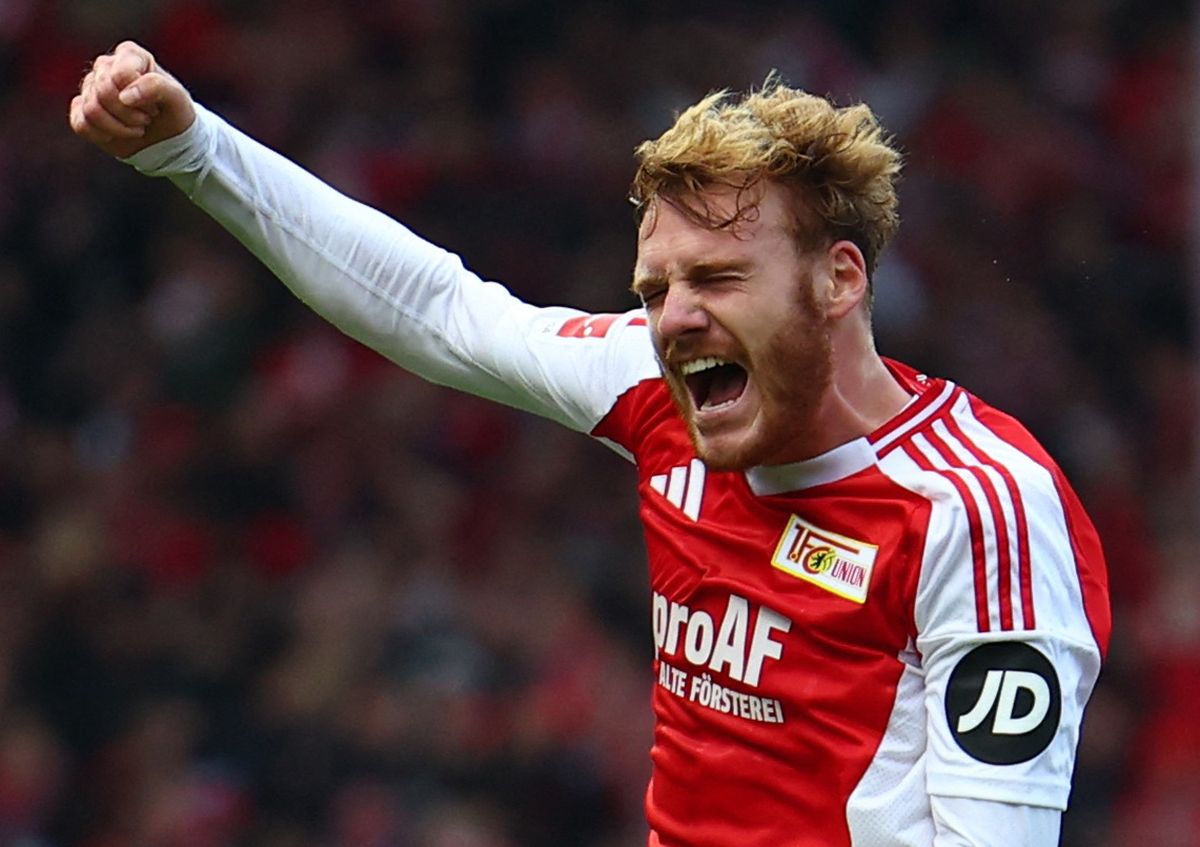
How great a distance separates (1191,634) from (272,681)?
11.0ft

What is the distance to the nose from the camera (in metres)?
3.11

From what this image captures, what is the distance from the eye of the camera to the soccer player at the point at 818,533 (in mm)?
2982

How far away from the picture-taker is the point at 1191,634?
7.91 m

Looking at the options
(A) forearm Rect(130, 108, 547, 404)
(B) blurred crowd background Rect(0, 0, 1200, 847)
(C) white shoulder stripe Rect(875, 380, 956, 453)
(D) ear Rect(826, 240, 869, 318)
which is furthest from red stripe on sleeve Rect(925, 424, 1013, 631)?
(B) blurred crowd background Rect(0, 0, 1200, 847)

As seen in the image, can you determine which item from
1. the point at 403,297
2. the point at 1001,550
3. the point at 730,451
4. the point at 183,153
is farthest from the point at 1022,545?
the point at 183,153

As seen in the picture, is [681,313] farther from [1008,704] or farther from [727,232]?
[1008,704]

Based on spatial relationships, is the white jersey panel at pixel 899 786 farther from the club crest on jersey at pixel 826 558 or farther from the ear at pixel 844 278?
the ear at pixel 844 278

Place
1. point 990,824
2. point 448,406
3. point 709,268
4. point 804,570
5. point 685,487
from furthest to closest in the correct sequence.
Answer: point 448,406 < point 685,487 < point 804,570 < point 709,268 < point 990,824

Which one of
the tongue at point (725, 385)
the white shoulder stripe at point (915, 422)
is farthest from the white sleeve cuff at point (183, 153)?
the white shoulder stripe at point (915, 422)

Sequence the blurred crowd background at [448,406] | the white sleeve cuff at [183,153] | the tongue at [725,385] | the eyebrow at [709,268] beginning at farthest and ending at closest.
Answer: the blurred crowd background at [448,406] < the white sleeve cuff at [183,153] < the tongue at [725,385] < the eyebrow at [709,268]

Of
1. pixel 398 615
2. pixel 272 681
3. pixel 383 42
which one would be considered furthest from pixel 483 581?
pixel 383 42

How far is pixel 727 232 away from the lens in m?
3.11

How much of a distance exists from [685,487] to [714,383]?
0.27 m

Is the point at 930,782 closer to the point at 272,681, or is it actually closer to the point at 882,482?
the point at 882,482
